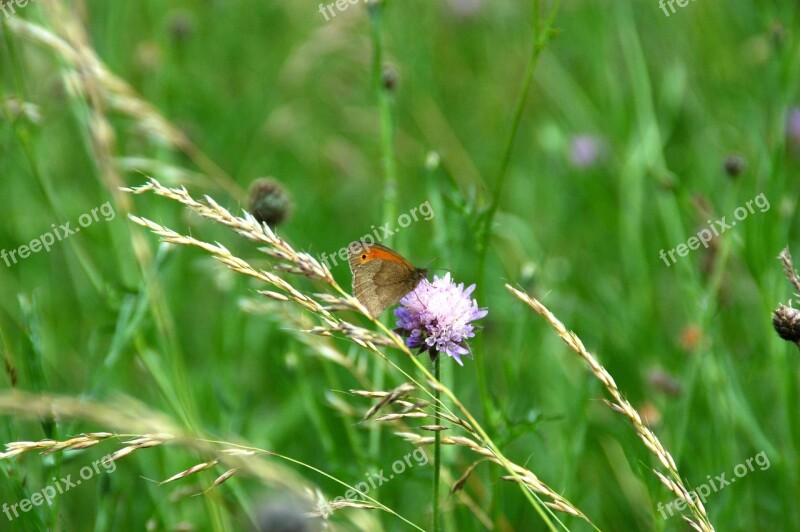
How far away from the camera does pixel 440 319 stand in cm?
165

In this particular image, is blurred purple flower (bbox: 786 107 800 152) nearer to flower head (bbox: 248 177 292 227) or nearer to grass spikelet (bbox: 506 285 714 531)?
flower head (bbox: 248 177 292 227)

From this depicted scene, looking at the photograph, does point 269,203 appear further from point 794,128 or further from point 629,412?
point 794,128

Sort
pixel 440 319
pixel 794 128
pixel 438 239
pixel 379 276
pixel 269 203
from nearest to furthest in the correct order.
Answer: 1. pixel 440 319
2. pixel 379 276
3. pixel 269 203
4. pixel 438 239
5. pixel 794 128

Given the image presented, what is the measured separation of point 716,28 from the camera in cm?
405

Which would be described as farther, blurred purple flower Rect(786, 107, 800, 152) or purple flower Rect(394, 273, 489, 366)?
blurred purple flower Rect(786, 107, 800, 152)

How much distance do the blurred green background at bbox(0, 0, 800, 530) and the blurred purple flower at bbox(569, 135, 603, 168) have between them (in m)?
0.03

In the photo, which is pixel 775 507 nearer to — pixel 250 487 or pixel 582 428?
pixel 582 428

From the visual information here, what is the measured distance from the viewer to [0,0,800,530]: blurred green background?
2234 mm

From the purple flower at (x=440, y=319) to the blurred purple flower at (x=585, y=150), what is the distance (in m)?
2.25

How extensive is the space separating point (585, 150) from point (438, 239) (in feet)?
5.78

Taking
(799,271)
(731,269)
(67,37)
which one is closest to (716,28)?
(731,269)

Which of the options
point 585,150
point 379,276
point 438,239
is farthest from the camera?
point 585,150

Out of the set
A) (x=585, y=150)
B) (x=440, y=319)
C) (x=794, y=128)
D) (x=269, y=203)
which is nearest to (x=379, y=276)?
(x=440, y=319)

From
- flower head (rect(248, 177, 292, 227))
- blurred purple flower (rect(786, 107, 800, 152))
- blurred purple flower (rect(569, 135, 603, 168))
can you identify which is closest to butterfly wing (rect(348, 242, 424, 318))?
flower head (rect(248, 177, 292, 227))
